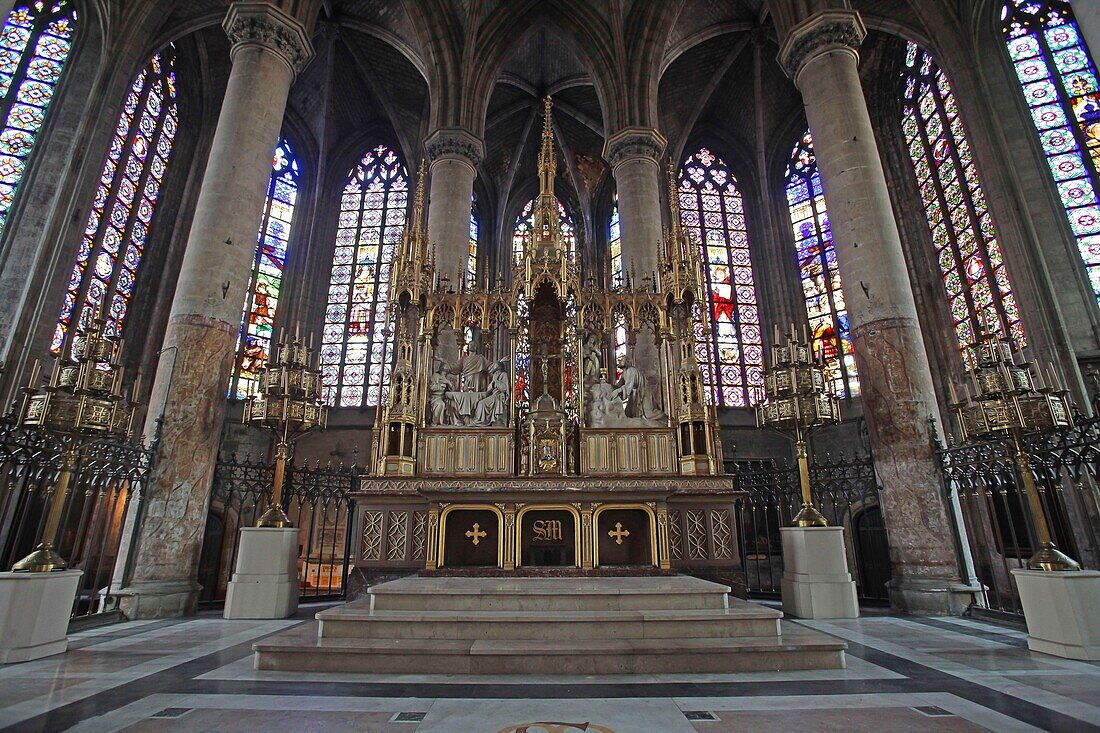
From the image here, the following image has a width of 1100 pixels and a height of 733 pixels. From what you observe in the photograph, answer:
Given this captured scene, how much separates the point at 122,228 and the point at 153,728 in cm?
1649

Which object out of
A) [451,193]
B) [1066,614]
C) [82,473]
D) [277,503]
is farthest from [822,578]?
[451,193]

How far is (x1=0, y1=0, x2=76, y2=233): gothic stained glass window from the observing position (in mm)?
12367

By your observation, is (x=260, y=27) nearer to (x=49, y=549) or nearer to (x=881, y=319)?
(x=49, y=549)

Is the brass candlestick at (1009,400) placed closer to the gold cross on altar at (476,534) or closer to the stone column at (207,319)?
the gold cross on altar at (476,534)

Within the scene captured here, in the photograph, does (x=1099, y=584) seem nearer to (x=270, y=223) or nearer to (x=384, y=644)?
(x=384, y=644)

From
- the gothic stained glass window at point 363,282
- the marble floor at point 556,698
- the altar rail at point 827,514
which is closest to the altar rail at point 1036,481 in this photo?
the altar rail at point 827,514

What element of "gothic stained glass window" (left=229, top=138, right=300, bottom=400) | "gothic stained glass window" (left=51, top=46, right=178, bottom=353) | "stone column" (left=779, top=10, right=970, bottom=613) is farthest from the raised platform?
"gothic stained glass window" (left=229, top=138, right=300, bottom=400)

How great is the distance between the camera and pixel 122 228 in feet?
49.7

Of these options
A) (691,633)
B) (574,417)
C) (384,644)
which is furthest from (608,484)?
(384,644)

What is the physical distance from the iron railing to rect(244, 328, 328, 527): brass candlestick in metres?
0.67

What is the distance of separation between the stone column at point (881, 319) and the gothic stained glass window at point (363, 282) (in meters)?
12.9

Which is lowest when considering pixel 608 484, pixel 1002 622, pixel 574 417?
pixel 1002 622

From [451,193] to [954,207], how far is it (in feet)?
45.7

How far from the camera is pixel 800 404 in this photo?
24.4 feet
